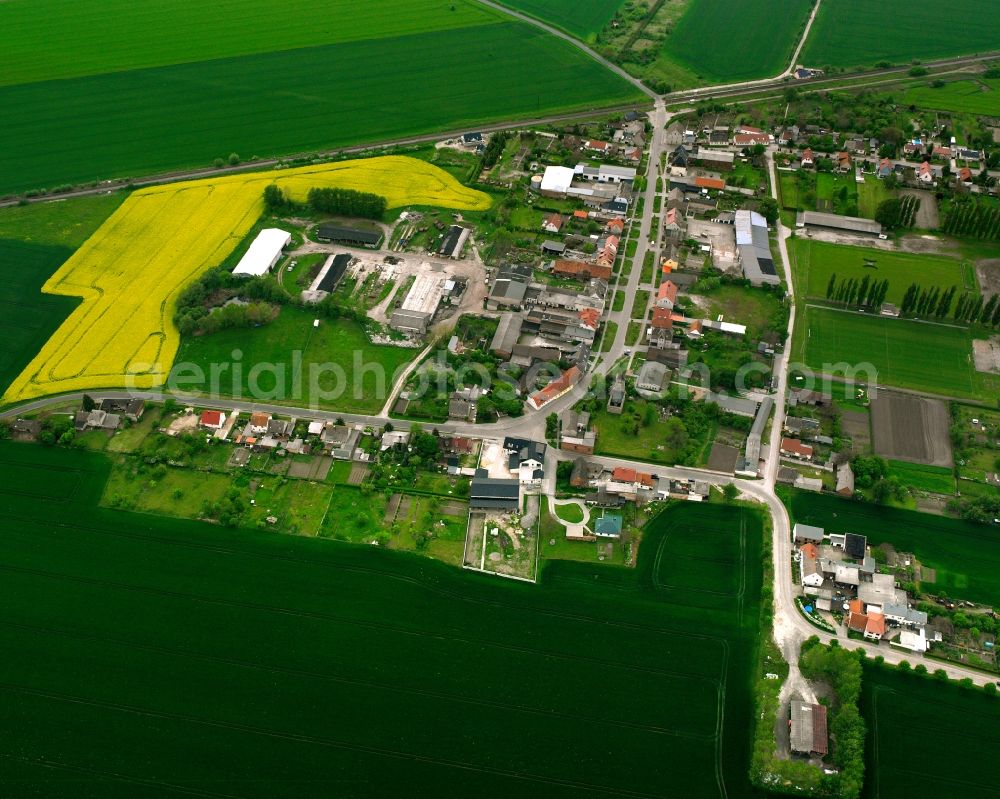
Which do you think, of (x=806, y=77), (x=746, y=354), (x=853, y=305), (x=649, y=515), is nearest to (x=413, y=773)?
(x=649, y=515)

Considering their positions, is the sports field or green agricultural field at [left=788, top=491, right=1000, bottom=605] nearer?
the sports field

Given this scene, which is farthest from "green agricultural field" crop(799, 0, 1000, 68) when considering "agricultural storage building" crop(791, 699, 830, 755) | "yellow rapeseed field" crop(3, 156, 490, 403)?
"agricultural storage building" crop(791, 699, 830, 755)

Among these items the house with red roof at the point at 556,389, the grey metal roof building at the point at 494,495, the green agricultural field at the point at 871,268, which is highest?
the green agricultural field at the point at 871,268

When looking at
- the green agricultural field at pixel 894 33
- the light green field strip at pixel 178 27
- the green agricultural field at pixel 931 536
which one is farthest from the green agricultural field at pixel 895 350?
the light green field strip at pixel 178 27

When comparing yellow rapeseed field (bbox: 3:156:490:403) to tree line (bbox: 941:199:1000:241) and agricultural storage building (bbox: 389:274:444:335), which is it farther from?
tree line (bbox: 941:199:1000:241)

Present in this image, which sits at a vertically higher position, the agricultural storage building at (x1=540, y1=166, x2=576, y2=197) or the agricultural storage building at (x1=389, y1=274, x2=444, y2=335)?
the agricultural storage building at (x1=540, y1=166, x2=576, y2=197)

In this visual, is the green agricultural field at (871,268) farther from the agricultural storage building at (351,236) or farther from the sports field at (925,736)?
the agricultural storage building at (351,236)
